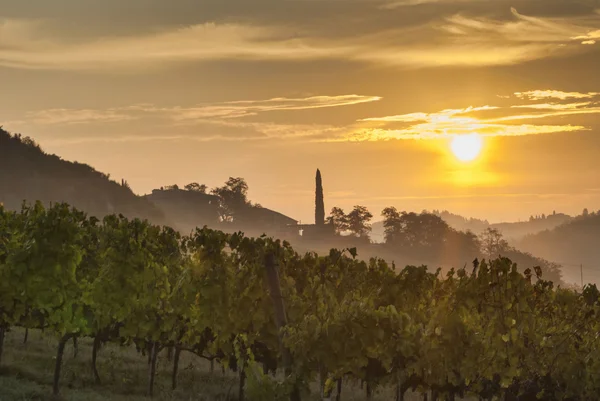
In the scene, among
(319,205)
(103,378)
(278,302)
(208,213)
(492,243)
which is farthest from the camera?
(492,243)

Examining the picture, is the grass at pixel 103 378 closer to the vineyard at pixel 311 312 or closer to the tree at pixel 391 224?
the vineyard at pixel 311 312

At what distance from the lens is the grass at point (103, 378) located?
651 inches

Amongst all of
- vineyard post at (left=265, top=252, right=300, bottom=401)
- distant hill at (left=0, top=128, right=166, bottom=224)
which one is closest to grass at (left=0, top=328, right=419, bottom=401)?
vineyard post at (left=265, top=252, right=300, bottom=401)

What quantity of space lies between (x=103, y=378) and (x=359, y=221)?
4801 inches

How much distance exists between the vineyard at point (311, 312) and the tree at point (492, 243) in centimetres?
12439

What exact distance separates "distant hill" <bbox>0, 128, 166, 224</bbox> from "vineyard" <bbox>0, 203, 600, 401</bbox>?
7322cm

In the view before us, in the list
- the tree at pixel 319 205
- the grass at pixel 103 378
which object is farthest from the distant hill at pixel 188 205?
the grass at pixel 103 378

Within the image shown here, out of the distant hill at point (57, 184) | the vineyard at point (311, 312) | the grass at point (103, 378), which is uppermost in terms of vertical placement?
the distant hill at point (57, 184)

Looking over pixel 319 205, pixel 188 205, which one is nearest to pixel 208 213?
pixel 188 205

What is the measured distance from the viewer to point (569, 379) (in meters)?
15.3

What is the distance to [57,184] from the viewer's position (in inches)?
3824

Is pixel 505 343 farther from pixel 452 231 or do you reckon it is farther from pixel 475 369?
pixel 452 231

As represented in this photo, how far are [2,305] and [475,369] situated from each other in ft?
34.8

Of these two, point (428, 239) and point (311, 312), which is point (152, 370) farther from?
point (428, 239)
